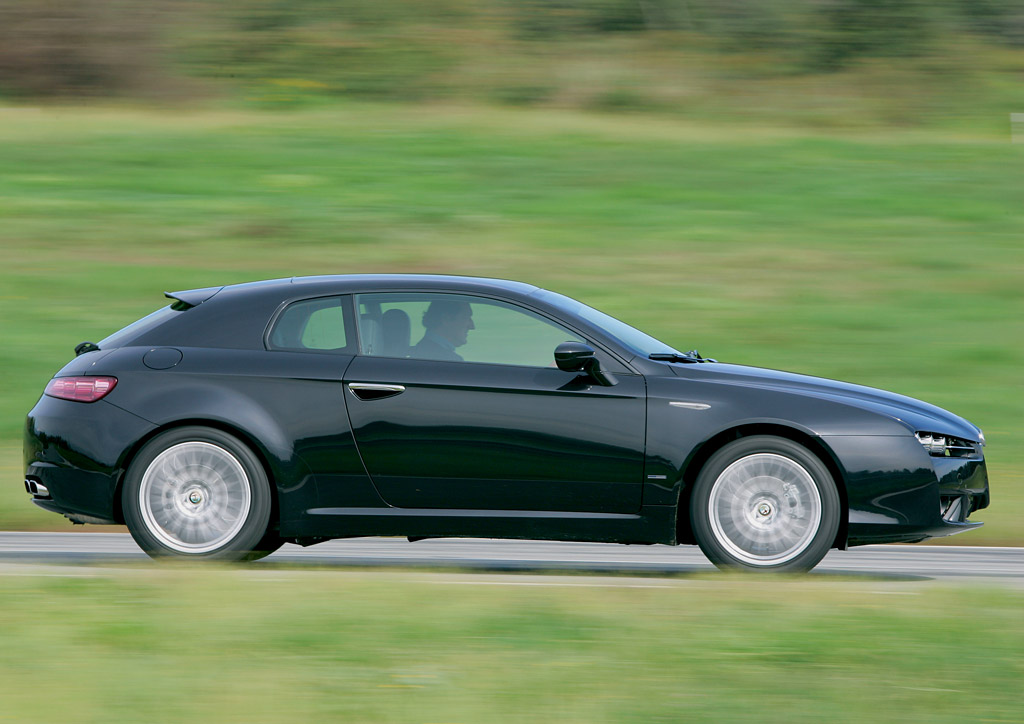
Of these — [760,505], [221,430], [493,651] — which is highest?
[221,430]

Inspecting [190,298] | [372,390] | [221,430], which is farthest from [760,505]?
[190,298]

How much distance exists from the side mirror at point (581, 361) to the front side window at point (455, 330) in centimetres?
15

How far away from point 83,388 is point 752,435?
324 centimetres

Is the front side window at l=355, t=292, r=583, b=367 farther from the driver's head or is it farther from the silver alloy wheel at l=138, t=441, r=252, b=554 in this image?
the silver alloy wheel at l=138, t=441, r=252, b=554

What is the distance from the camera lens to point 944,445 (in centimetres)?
699

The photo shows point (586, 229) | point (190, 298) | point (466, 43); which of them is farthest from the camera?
point (466, 43)

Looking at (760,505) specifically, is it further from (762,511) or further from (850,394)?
(850,394)

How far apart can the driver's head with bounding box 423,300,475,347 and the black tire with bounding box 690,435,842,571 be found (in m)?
1.33

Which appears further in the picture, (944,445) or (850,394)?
(850,394)

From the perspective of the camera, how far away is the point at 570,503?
6.89m

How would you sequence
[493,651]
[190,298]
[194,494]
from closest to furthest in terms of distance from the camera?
1. [493,651]
2. [194,494]
3. [190,298]

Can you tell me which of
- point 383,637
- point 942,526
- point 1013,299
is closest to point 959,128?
point 1013,299

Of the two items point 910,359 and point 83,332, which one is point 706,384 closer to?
point 910,359

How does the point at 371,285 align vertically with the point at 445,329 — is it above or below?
above
